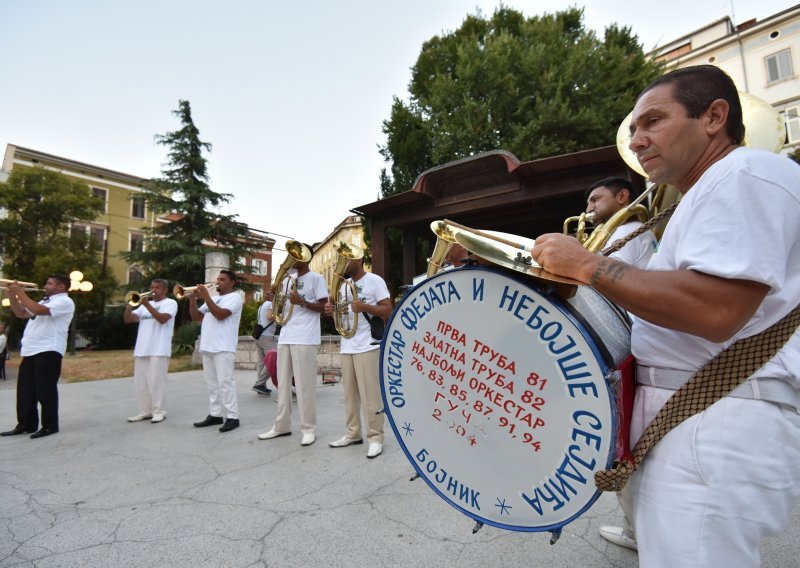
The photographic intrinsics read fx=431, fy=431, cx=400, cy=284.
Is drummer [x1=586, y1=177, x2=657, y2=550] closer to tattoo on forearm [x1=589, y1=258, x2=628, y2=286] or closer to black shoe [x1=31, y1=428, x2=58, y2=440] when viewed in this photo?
tattoo on forearm [x1=589, y1=258, x2=628, y2=286]

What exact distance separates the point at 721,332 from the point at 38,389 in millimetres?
6016

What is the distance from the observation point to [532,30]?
11.6 m

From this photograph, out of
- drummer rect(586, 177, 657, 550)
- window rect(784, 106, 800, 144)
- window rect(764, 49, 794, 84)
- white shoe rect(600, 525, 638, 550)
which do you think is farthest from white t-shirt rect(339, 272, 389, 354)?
window rect(764, 49, 794, 84)

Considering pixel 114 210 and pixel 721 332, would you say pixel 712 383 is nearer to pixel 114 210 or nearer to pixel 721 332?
pixel 721 332

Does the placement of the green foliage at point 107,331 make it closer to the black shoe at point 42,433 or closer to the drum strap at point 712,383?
the black shoe at point 42,433

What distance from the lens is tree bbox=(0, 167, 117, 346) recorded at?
22453 millimetres

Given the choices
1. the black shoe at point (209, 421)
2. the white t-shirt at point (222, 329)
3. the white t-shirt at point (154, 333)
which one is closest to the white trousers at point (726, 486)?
the white t-shirt at point (222, 329)

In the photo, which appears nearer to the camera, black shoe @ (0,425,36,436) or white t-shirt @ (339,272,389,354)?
white t-shirt @ (339,272,389,354)

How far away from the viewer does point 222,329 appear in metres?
4.97

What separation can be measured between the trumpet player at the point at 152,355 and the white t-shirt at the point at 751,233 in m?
5.64

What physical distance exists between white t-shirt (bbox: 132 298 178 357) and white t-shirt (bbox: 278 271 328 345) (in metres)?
1.87

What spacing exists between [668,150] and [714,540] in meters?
0.85

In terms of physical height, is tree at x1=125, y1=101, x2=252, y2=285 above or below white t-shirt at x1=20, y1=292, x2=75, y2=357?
above

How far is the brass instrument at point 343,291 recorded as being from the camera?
411 centimetres
